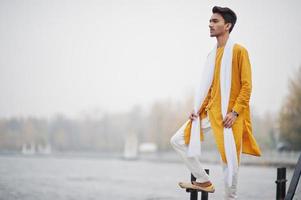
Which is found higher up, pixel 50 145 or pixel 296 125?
pixel 296 125

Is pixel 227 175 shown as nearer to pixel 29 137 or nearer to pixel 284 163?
pixel 284 163

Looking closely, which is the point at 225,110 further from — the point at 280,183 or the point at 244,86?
the point at 280,183

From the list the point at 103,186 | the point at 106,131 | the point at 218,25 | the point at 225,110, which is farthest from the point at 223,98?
the point at 106,131

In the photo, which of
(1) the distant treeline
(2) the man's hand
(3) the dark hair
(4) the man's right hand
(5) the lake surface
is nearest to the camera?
(2) the man's hand

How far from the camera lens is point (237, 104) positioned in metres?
3.33

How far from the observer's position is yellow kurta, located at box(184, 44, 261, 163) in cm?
333

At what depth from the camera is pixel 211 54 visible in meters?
3.54

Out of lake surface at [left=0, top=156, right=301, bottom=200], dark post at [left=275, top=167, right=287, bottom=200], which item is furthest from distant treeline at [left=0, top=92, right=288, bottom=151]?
dark post at [left=275, top=167, right=287, bottom=200]

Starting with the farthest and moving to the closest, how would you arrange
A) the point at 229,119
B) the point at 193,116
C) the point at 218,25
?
1. the point at 193,116
2. the point at 218,25
3. the point at 229,119

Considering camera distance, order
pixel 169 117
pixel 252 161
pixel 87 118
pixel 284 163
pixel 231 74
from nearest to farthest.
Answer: pixel 231 74, pixel 284 163, pixel 252 161, pixel 169 117, pixel 87 118

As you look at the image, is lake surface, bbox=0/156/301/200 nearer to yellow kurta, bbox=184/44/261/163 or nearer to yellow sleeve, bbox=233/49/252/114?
yellow kurta, bbox=184/44/261/163

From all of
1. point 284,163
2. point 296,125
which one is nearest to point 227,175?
point 296,125

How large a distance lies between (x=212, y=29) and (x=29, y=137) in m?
37.8

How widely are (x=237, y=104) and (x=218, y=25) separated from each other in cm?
58
